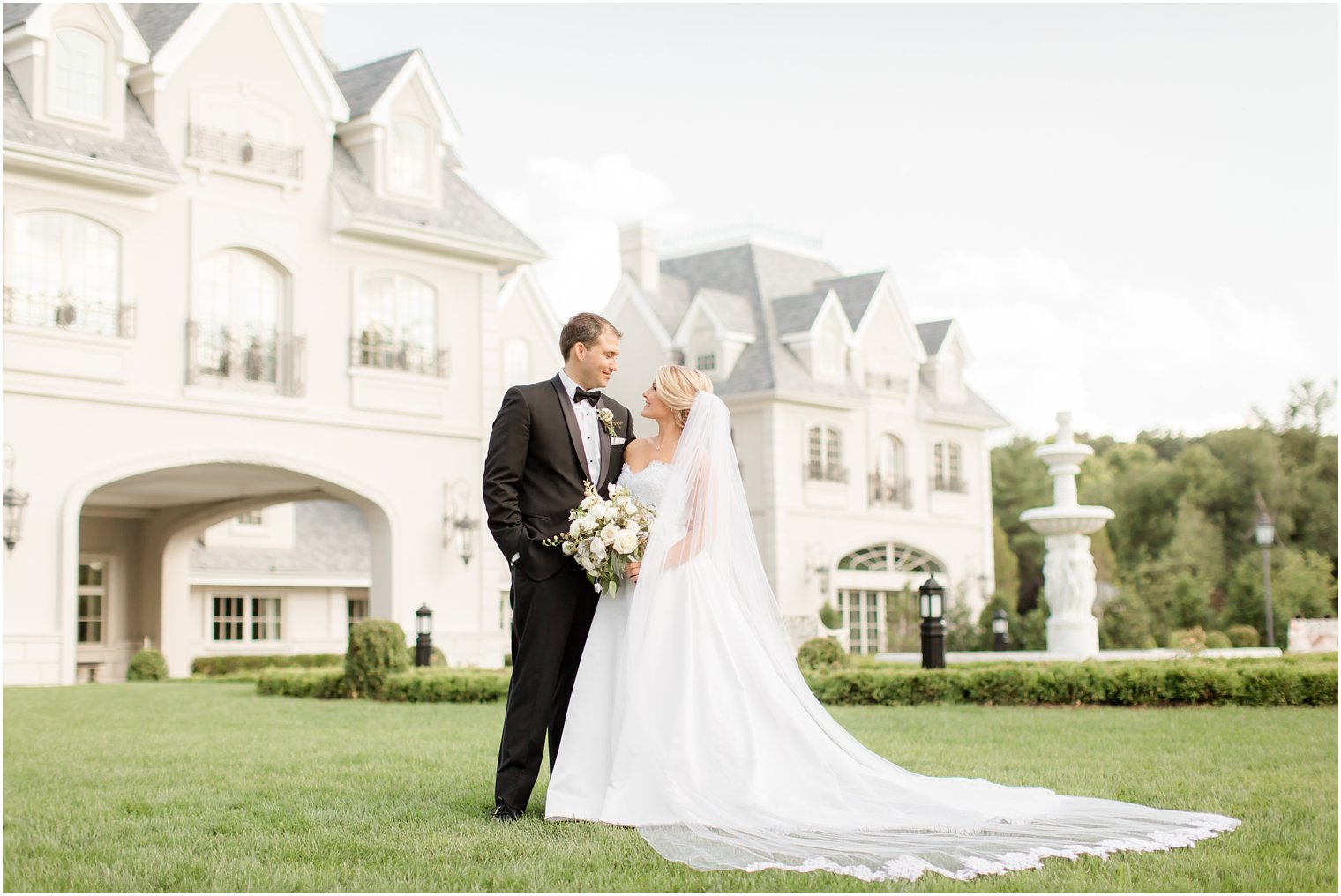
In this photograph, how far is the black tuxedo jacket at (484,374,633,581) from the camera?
21.5 ft

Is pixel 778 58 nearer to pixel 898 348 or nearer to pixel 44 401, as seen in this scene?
pixel 44 401

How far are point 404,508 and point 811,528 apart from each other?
15.2 metres

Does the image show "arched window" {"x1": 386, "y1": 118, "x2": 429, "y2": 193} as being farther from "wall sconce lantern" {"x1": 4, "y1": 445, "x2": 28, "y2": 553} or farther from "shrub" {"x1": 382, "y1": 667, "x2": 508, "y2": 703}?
"shrub" {"x1": 382, "y1": 667, "x2": 508, "y2": 703}

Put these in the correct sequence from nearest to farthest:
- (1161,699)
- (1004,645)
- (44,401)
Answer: (1161,699)
(44,401)
(1004,645)

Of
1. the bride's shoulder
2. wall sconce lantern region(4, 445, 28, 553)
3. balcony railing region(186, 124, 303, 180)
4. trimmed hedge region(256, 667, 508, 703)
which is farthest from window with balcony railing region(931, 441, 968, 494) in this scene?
the bride's shoulder

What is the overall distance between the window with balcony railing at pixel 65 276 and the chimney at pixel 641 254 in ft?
64.1

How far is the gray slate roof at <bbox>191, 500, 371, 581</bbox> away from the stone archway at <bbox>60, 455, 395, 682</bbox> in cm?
77

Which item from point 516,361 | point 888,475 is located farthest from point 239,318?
point 888,475

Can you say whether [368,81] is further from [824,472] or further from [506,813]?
[506,813]

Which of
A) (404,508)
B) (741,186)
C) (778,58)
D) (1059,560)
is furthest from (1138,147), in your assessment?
(741,186)

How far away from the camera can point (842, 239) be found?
139 ft

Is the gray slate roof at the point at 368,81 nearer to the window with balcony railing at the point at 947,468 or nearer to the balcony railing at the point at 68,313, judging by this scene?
the balcony railing at the point at 68,313

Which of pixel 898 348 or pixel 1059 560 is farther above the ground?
pixel 898 348

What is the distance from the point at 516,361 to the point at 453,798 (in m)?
27.0
